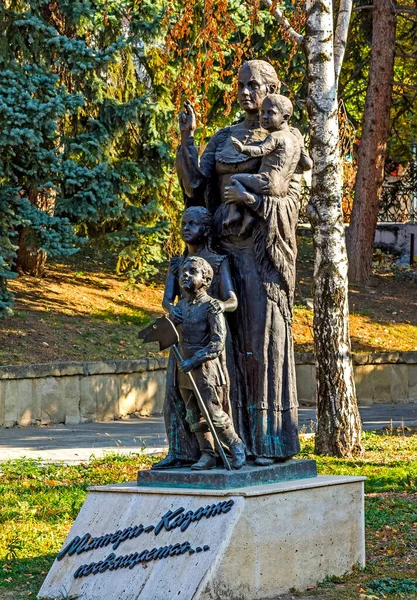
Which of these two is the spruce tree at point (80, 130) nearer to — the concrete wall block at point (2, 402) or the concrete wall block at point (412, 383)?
the concrete wall block at point (2, 402)

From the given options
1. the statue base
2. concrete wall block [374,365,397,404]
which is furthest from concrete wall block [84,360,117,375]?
the statue base

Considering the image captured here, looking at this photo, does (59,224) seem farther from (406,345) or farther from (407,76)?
(407,76)

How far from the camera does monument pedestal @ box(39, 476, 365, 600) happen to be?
6398 mm

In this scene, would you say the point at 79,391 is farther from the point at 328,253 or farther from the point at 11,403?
the point at 328,253

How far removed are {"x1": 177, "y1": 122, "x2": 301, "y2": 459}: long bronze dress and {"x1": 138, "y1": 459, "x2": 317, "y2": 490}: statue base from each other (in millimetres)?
121

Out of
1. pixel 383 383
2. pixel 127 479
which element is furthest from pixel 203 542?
pixel 383 383

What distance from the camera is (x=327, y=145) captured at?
12.5m

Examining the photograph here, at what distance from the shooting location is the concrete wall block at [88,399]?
1638cm

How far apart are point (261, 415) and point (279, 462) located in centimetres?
31

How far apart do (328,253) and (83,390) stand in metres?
5.12

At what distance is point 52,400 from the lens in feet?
52.6

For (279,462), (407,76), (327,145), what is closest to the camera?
(279,462)

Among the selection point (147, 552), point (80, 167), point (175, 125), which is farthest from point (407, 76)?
point (147, 552)

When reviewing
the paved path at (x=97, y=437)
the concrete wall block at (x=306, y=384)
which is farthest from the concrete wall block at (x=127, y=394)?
the concrete wall block at (x=306, y=384)
